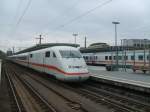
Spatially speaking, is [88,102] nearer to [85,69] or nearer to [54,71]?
[85,69]

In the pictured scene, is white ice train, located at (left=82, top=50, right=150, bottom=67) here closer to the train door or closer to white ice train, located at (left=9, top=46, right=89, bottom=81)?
the train door

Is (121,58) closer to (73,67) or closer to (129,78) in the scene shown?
(129,78)

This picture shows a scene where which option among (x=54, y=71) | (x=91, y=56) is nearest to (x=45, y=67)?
(x=54, y=71)

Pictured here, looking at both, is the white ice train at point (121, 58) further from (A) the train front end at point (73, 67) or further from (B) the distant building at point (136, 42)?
(A) the train front end at point (73, 67)

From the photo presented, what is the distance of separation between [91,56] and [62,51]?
3123 centimetres

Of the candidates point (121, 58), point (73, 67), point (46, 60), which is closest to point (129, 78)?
point (73, 67)

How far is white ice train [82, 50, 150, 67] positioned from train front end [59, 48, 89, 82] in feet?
40.6

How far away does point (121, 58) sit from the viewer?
3534cm

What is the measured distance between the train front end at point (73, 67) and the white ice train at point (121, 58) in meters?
12.4

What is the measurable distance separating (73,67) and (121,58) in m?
20.2

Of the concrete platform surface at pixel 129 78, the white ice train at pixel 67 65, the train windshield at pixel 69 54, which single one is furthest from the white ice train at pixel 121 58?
the white ice train at pixel 67 65

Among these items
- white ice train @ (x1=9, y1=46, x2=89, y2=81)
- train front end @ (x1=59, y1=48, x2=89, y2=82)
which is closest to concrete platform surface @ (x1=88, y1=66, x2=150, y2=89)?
train front end @ (x1=59, y1=48, x2=89, y2=82)

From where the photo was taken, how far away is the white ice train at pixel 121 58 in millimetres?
30359

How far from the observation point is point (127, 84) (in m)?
14.0
